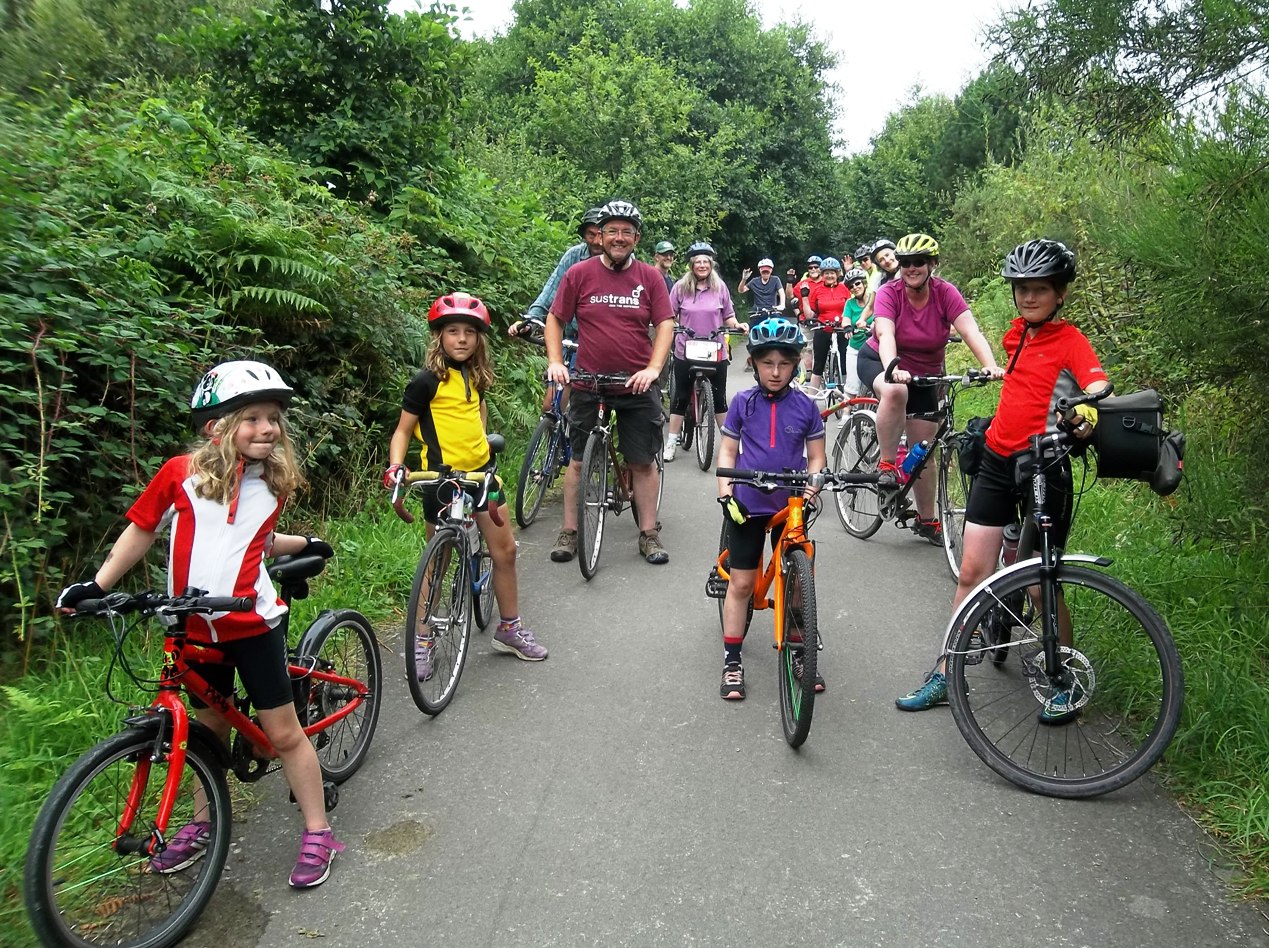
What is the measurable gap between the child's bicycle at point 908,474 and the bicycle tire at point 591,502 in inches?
68.2

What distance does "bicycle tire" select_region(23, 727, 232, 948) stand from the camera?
8.19 ft

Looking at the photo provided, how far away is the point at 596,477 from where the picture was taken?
256 inches

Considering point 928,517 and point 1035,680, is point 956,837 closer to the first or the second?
point 1035,680

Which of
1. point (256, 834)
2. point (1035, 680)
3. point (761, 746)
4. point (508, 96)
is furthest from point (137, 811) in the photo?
point (508, 96)

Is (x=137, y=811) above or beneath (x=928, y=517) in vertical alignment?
beneath

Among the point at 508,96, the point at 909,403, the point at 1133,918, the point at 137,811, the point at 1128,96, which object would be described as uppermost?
the point at 508,96

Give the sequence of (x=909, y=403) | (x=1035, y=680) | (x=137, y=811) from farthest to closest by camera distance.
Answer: (x=909, y=403)
(x=1035, y=680)
(x=137, y=811)

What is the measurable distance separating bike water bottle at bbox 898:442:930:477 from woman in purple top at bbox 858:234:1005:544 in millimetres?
198

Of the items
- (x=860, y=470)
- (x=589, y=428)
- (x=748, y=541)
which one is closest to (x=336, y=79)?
(x=589, y=428)

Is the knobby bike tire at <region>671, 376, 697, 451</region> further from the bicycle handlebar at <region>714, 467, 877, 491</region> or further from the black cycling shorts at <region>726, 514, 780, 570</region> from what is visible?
the bicycle handlebar at <region>714, 467, 877, 491</region>

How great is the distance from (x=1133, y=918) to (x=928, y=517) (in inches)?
162

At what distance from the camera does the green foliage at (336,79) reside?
28.7ft

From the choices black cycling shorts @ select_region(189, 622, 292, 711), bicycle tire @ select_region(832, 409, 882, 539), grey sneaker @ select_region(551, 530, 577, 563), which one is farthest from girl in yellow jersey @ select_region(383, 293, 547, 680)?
bicycle tire @ select_region(832, 409, 882, 539)

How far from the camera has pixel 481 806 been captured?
365 centimetres
